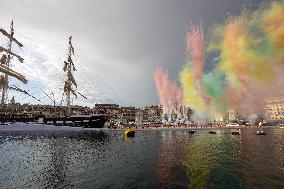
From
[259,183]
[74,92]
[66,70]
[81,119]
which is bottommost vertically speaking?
[259,183]

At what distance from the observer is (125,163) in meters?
39.1

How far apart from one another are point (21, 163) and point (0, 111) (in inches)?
3714

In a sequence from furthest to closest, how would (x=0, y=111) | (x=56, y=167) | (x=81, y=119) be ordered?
1. (x=81, y=119)
2. (x=0, y=111)
3. (x=56, y=167)

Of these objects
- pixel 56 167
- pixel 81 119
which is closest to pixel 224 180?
pixel 56 167

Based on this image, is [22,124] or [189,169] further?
[22,124]

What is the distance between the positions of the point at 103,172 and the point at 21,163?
15.5m

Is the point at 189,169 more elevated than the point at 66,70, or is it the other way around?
the point at 66,70

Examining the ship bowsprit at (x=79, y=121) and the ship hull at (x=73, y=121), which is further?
the ship bowsprit at (x=79, y=121)

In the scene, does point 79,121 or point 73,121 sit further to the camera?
point 79,121

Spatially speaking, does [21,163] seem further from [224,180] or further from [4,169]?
[224,180]

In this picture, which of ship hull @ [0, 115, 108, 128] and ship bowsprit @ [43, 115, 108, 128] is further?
ship bowsprit @ [43, 115, 108, 128]

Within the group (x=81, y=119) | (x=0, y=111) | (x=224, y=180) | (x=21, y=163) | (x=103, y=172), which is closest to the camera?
(x=224, y=180)

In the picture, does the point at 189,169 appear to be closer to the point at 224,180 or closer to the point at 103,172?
the point at 224,180

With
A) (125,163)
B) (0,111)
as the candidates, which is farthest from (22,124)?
(125,163)
